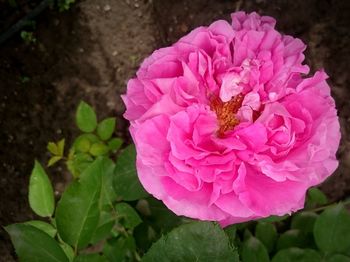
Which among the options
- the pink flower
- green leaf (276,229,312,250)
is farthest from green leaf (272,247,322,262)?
the pink flower

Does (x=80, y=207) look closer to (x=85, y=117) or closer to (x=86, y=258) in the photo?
(x=86, y=258)

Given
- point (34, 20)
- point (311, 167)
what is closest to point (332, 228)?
point (311, 167)

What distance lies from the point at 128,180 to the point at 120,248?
0.15 metres

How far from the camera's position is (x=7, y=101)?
54.1 inches

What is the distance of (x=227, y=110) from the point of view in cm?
69

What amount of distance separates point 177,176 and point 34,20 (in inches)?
38.7

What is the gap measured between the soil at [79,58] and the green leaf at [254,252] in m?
0.56

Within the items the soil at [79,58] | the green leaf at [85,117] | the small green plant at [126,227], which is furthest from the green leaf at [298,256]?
the soil at [79,58]

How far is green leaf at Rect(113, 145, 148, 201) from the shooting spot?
815 millimetres

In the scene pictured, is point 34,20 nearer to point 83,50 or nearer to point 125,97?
point 83,50

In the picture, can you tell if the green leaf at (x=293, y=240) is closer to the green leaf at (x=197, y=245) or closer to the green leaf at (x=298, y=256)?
the green leaf at (x=298, y=256)

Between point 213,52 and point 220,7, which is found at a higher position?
point 213,52

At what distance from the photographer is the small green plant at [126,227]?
0.46m

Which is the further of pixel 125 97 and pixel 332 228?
pixel 332 228
